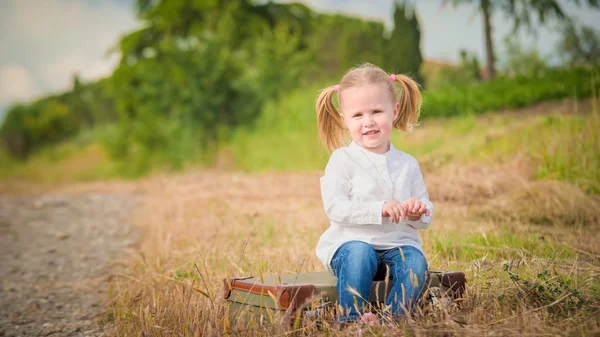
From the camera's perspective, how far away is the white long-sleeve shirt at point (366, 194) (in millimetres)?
2658

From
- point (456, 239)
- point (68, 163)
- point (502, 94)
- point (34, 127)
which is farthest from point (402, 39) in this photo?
point (34, 127)

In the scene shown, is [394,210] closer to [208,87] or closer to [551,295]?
[551,295]

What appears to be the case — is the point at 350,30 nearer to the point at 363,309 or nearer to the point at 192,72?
the point at 192,72

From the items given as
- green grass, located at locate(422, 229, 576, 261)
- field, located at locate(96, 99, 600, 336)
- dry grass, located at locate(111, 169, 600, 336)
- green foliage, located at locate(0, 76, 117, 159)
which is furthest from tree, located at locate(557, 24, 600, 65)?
green foliage, located at locate(0, 76, 117, 159)

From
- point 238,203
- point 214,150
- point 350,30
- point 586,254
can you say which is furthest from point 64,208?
point 350,30

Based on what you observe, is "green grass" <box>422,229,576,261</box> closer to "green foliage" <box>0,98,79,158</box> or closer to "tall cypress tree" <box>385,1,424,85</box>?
"tall cypress tree" <box>385,1,424,85</box>

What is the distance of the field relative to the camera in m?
2.44

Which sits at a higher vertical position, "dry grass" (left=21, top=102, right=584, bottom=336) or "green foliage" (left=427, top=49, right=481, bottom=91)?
"green foliage" (left=427, top=49, right=481, bottom=91)

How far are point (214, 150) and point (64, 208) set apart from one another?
22.0ft

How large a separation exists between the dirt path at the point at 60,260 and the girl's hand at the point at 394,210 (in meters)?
1.82

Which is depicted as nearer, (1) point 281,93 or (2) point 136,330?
(2) point 136,330

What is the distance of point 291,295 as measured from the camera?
7.57 feet

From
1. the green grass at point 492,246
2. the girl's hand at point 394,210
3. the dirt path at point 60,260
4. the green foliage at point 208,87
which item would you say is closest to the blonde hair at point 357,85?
the girl's hand at point 394,210

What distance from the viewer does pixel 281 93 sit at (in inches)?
604
